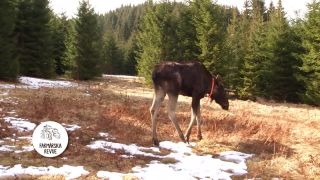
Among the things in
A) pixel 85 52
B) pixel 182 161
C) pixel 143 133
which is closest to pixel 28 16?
pixel 85 52

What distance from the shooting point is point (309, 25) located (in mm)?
30500

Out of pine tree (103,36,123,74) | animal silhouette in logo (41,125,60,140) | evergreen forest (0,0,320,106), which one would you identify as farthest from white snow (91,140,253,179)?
pine tree (103,36,123,74)

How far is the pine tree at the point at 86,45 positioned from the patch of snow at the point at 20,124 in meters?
31.1

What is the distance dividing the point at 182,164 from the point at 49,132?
9.88 feet

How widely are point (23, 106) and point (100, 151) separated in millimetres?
5879

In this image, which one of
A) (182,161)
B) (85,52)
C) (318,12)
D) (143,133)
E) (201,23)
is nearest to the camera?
(182,161)

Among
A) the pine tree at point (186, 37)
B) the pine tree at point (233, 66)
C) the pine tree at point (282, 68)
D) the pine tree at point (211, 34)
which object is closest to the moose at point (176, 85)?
the pine tree at point (211, 34)

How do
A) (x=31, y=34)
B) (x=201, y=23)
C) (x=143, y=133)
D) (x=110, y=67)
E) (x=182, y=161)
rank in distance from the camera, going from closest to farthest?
(x=182, y=161) < (x=143, y=133) < (x=201, y=23) < (x=31, y=34) < (x=110, y=67)

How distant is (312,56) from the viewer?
28.5m

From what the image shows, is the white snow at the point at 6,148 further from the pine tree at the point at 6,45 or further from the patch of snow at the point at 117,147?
the pine tree at the point at 6,45

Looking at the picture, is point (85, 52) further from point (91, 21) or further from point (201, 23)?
point (201, 23)

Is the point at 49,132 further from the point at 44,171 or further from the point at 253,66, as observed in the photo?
the point at 253,66

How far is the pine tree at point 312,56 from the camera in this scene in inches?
1120

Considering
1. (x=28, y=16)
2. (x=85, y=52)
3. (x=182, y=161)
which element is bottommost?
(x=182, y=161)
